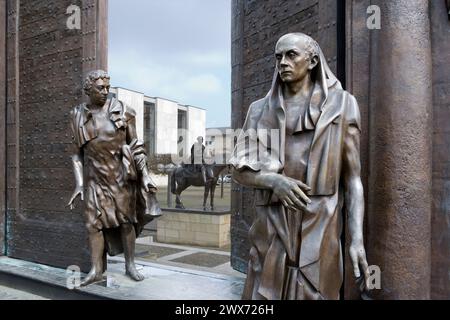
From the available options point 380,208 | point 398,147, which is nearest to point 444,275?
point 380,208

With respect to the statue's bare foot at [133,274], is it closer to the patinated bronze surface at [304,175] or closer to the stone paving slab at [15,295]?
the stone paving slab at [15,295]

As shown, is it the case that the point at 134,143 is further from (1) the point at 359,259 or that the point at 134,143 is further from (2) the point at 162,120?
(2) the point at 162,120

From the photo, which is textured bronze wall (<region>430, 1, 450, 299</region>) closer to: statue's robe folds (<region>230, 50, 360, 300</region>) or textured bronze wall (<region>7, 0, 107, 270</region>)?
statue's robe folds (<region>230, 50, 360, 300</region>)

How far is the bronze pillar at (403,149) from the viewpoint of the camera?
2.90 m

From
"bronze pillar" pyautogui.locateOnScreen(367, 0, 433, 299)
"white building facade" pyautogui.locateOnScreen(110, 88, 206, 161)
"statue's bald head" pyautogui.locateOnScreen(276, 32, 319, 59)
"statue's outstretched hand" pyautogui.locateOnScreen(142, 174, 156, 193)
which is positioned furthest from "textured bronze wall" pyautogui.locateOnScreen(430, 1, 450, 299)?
"white building facade" pyautogui.locateOnScreen(110, 88, 206, 161)

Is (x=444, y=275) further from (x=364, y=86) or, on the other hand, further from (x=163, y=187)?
(x=163, y=187)

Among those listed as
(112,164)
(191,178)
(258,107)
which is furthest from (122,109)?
(191,178)

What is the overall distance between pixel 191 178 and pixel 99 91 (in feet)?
27.7

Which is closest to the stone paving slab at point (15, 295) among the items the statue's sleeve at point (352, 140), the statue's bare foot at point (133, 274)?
the statue's bare foot at point (133, 274)

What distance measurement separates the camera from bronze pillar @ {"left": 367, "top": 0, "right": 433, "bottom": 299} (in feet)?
9.50

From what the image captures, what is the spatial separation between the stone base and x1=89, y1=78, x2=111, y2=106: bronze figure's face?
245 inches

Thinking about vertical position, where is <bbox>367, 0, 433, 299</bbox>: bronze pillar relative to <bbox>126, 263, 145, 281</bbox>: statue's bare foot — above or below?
above

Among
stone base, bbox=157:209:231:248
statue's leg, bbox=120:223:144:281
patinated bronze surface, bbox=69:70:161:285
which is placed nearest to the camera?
patinated bronze surface, bbox=69:70:161:285

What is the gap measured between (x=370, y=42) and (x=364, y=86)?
348mm
